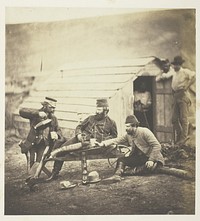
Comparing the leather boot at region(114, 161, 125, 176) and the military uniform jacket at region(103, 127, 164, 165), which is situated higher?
the military uniform jacket at region(103, 127, 164, 165)

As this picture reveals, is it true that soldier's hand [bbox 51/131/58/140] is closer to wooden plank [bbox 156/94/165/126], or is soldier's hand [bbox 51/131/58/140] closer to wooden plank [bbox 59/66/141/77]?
wooden plank [bbox 59/66/141/77]

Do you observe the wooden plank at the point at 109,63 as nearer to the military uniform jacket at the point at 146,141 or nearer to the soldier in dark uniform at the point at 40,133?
the soldier in dark uniform at the point at 40,133

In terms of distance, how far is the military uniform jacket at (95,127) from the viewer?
2.19 meters

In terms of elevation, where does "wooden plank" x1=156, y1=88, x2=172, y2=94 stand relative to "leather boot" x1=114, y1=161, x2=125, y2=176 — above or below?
above

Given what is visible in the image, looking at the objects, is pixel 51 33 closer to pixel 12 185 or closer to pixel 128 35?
pixel 128 35

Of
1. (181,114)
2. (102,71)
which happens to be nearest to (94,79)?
(102,71)

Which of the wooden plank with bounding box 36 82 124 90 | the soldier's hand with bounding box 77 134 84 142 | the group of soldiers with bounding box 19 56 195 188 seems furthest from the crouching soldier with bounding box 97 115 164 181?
the wooden plank with bounding box 36 82 124 90

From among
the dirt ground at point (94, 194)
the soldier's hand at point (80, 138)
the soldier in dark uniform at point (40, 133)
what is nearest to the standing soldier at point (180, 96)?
the dirt ground at point (94, 194)

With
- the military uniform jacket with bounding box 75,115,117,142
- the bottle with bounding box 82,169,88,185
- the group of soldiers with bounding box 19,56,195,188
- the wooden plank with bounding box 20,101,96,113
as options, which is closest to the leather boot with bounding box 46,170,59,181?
the group of soldiers with bounding box 19,56,195,188

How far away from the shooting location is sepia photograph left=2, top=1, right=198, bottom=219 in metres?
2.18

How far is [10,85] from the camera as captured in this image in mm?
2182

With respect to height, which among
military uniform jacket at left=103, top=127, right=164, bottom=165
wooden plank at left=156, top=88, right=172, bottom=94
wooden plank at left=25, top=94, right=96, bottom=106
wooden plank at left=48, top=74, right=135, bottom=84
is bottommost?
military uniform jacket at left=103, top=127, right=164, bottom=165

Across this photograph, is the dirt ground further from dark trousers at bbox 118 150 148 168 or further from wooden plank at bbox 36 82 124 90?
wooden plank at bbox 36 82 124 90

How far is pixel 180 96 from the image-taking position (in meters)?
2.22
